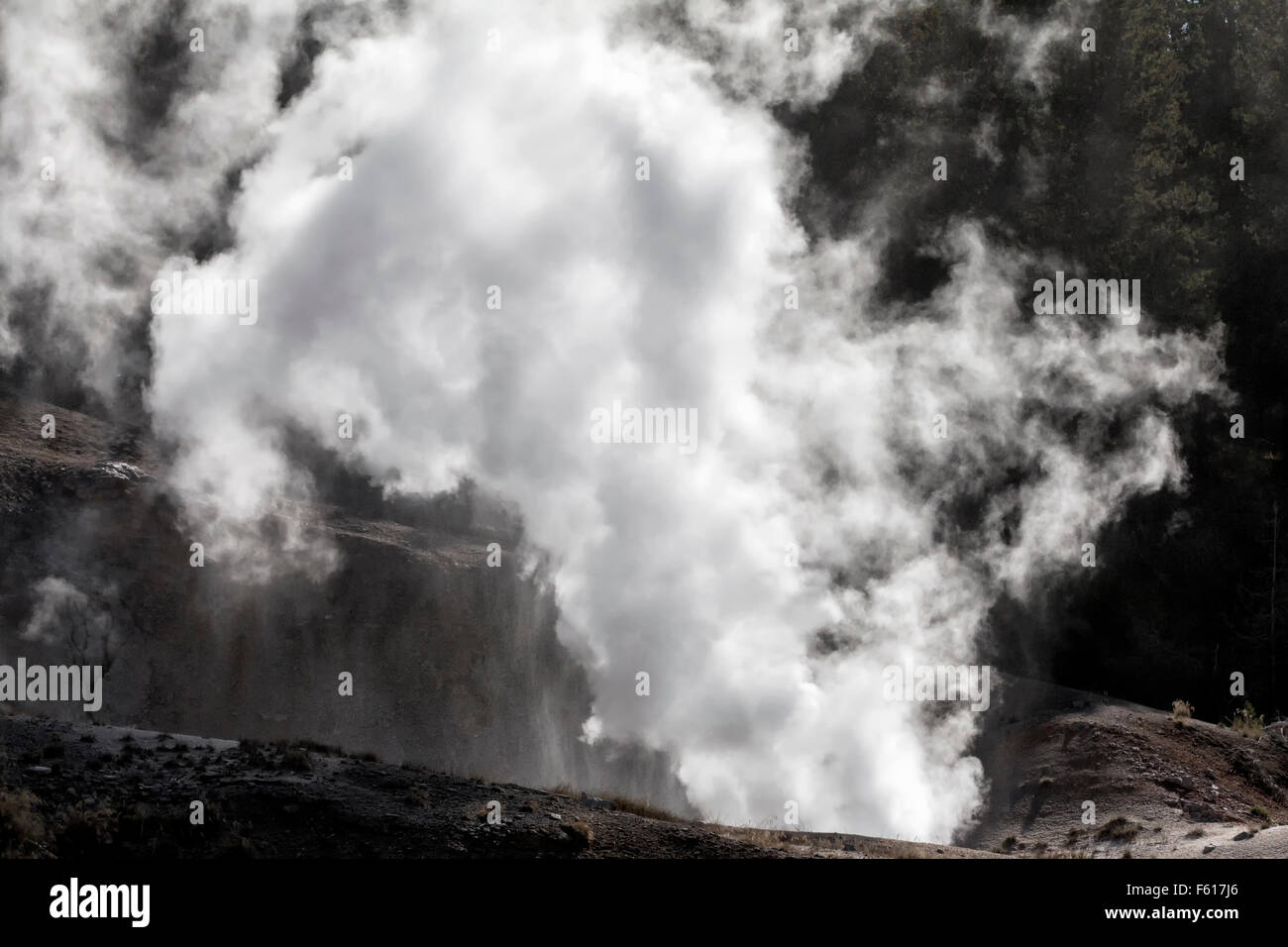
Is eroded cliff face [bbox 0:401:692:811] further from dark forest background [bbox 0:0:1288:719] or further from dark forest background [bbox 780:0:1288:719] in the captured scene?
dark forest background [bbox 780:0:1288:719]

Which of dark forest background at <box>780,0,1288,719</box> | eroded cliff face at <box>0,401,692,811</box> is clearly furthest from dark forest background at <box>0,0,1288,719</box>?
eroded cliff face at <box>0,401,692,811</box>

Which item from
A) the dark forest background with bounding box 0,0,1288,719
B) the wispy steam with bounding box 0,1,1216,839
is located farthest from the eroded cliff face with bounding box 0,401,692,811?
the dark forest background with bounding box 0,0,1288,719

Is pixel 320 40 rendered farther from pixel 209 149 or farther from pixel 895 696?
pixel 895 696

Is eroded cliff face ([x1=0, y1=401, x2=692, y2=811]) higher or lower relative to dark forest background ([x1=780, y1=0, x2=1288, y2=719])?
lower

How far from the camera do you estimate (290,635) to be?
73.8ft

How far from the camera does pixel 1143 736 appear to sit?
2370 centimetres

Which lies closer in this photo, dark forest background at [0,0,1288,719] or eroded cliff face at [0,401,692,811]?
eroded cliff face at [0,401,692,811]

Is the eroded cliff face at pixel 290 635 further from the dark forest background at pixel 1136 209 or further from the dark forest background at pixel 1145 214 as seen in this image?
the dark forest background at pixel 1145 214

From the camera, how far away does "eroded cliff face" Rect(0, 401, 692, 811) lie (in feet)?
69.5

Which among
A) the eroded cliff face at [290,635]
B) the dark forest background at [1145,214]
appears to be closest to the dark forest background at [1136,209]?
the dark forest background at [1145,214]

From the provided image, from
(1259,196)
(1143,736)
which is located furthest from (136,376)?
(1259,196)

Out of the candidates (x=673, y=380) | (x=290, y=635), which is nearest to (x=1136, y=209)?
(x=673, y=380)
